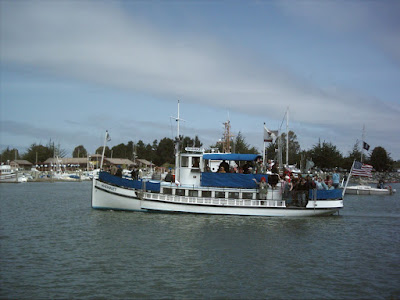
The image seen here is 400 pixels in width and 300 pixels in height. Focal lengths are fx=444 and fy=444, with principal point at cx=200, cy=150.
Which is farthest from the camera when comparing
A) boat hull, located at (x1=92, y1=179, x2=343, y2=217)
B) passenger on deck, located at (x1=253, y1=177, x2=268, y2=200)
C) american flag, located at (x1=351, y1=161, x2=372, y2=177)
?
american flag, located at (x1=351, y1=161, x2=372, y2=177)

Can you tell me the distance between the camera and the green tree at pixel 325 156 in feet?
396

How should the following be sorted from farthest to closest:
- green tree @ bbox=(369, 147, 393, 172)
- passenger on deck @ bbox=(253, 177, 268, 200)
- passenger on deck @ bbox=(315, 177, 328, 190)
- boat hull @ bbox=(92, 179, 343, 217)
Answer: green tree @ bbox=(369, 147, 393, 172)
passenger on deck @ bbox=(315, 177, 328, 190)
boat hull @ bbox=(92, 179, 343, 217)
passenger on deck @ bbox=(253, 177, 268, 200)

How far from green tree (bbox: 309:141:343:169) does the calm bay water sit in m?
88.7

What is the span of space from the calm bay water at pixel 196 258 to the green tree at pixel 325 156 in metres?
88.7

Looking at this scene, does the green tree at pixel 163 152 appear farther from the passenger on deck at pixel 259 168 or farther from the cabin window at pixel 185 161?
the passenger on deck at pixel 259 168

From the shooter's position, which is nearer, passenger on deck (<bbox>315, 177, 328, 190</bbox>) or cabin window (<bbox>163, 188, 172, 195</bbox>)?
cabin window (<bbox>163, 188, 172, 195</bbox>)

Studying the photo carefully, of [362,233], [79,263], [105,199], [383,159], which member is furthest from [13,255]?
[383,159]

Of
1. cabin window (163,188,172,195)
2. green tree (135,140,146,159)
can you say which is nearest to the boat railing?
cabin window (163,188,172,195)

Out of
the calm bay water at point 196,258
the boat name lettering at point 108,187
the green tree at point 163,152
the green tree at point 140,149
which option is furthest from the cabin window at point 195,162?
the green tree at point 140,149

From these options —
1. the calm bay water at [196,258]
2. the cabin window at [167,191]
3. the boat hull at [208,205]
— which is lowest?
the calm bay water at [196,258]

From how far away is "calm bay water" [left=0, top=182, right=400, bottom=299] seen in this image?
54.2ft

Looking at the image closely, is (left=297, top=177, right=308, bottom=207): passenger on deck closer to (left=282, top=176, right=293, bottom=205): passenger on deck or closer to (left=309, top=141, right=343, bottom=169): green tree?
(left=282, top=176, right=293, bottom=205): passenger on deck

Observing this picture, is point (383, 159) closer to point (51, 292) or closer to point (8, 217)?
point (8, 217)

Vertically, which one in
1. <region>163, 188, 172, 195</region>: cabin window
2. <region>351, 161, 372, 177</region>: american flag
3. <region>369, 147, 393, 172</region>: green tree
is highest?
<region>369, 147, 393, 172</region>: green tree
